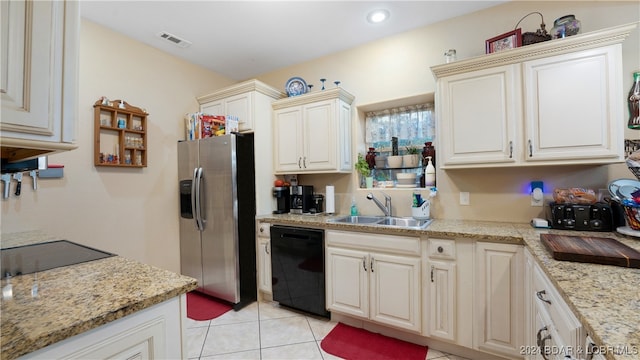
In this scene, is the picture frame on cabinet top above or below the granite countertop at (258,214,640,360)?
above

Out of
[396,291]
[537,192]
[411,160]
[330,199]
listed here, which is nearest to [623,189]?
[537,192]

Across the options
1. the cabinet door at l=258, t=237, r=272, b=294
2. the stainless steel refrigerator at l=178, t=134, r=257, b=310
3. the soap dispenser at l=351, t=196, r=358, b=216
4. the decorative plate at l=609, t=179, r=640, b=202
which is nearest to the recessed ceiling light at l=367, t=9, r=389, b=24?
the stainless steel refrigerator at l=178, t=134, r=257, b=310

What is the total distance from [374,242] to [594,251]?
1.23m

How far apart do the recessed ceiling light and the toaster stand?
2007mm

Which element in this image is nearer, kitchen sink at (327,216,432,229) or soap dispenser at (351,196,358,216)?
kitchen sink at (327,216,432,229)

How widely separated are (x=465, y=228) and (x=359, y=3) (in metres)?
2.00

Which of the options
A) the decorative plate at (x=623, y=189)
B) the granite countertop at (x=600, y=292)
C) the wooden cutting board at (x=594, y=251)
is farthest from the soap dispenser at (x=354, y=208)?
the decorative plate at (x=623, y=189)

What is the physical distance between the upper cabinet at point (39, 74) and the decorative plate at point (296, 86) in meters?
2.37

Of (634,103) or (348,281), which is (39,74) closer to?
(348,281)

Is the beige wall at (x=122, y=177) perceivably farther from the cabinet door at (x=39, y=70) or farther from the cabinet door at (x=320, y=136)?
the cabinet door at (x=39, y=70)

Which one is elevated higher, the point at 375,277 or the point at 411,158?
the point at 411,158

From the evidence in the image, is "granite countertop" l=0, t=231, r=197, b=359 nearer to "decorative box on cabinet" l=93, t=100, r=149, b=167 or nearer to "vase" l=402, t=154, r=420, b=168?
"decorative box on cabinet" l=93, t=100, r=149, b=167

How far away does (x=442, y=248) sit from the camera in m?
1.87

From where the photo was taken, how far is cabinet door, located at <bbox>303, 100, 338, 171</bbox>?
8.87 ft
